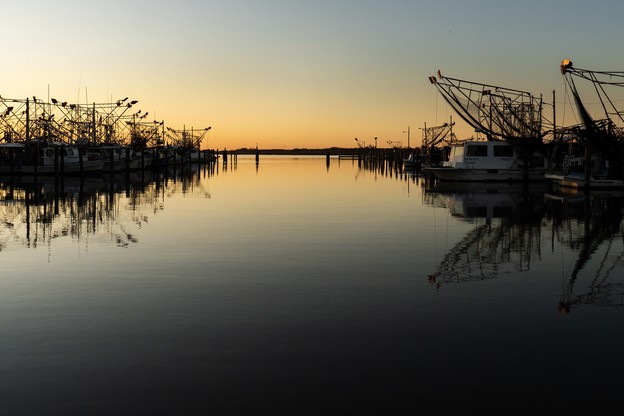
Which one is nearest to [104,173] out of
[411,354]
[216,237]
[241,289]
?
[216,237]

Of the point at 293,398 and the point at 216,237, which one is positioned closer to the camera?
the point at 293,398

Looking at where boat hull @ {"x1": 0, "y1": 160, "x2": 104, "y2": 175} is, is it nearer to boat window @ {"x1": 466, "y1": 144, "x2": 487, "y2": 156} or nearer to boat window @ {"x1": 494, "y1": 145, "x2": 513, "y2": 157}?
boat window @ {"x1": 466, "y1": 144, "x2": 487, "y2": 156}

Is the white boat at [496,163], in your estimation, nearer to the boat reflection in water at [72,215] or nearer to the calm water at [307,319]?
the boat reflection in water at [72,215]

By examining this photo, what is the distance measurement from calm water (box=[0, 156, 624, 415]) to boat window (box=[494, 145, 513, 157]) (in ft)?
109

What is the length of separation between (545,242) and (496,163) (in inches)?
1446

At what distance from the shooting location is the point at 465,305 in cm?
1124

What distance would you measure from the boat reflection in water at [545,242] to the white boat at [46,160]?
41206 millimetres

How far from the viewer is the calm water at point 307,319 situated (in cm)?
717

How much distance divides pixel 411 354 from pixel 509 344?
54.9 inches

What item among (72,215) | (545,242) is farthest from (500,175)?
(72,215)

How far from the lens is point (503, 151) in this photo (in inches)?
2172

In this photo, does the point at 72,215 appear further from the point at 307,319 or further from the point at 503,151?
the point at 503,151

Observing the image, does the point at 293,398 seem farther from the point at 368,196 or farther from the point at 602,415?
the point at 368,196

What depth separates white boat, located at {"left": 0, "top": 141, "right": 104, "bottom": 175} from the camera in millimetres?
62875
